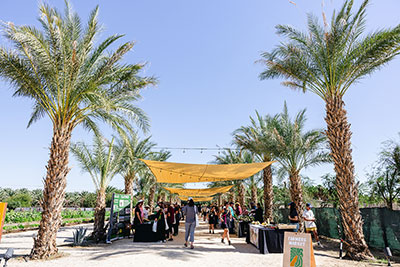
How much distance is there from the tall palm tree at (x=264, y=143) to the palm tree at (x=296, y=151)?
0.55 metres

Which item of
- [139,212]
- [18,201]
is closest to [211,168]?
[139,212]

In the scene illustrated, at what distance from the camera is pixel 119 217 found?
10.3 metres

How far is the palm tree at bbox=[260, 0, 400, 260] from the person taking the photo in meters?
7.08

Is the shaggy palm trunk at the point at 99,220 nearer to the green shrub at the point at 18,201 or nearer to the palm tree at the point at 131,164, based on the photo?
the palm tree at the point at 131,164

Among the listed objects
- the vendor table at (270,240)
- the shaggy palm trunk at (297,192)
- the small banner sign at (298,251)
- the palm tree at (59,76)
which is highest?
the palm tree at (59,76)

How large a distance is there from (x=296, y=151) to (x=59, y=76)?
34.5 feet

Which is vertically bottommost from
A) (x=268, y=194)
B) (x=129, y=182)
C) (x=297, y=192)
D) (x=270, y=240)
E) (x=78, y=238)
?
(x=78, y=238)

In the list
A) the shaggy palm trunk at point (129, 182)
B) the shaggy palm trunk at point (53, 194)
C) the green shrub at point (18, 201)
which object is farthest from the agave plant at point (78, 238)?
the green shrub at point (18, 201)

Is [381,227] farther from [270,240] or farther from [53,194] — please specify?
[53,194]

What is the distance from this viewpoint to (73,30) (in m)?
7.29

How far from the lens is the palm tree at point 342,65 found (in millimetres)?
7078

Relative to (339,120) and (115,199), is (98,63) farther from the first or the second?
(339,120)

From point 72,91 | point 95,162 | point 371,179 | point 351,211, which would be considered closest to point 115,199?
point 95,162

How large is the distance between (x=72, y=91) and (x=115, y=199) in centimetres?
475
